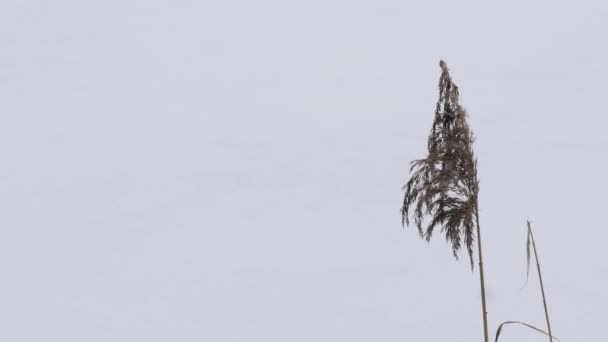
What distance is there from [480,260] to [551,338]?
2.91ft

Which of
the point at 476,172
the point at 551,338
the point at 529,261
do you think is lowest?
the point at 551,338

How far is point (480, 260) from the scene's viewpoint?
10.4 m

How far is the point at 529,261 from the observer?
10.3 m

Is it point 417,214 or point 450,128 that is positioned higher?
point 450,128

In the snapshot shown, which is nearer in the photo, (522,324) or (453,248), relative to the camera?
(522,324)

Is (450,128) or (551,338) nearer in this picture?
(551,338)

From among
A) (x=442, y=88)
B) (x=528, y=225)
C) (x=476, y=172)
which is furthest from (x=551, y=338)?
(x=442, y=88)

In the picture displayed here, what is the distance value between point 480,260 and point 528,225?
30.8 inches

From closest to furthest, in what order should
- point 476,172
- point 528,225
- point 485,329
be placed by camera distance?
point 528,225
point 485,329
point 476,172

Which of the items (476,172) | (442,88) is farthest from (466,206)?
(442,88)

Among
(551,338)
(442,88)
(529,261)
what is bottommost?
(551,338)

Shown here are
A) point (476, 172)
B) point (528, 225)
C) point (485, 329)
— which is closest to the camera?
point (528, 225)

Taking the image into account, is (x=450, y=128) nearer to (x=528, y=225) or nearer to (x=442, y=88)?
(x=442, y=88)

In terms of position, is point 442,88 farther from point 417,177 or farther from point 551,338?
point 551,338
